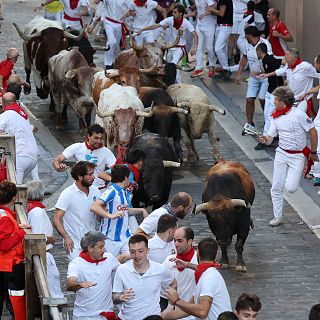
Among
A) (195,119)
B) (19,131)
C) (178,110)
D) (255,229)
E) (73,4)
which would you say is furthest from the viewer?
(73,4)

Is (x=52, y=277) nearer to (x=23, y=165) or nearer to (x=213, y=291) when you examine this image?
(x=213, y=291)

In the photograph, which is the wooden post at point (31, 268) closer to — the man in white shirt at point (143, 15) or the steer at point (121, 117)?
the steer at point (121, 117)

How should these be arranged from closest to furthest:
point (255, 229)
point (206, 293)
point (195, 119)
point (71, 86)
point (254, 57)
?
1. point (206, 293)
2. point (255, 229)
3. point (195, 119)
4. point (254, 57)
5. point (71, 86)

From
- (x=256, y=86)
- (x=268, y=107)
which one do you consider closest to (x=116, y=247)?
(x=268, y=107)

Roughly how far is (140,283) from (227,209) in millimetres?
4272

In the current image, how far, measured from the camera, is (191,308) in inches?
475

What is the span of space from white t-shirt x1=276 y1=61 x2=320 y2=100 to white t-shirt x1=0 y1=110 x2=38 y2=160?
5379 mm

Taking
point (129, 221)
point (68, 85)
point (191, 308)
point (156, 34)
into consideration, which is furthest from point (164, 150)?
point (156, 34)

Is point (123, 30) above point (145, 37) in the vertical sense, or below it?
below

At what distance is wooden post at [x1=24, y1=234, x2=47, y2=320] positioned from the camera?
12.9m

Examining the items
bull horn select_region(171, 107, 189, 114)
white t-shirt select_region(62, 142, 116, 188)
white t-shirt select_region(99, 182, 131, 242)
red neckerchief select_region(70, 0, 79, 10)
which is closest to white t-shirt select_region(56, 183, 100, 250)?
white t-shirt select_region(99, 182, 131, 242)

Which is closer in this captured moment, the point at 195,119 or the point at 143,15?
the point at 195,119

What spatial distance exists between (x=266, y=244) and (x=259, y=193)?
8.29 ft

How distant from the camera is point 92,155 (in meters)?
16.8
